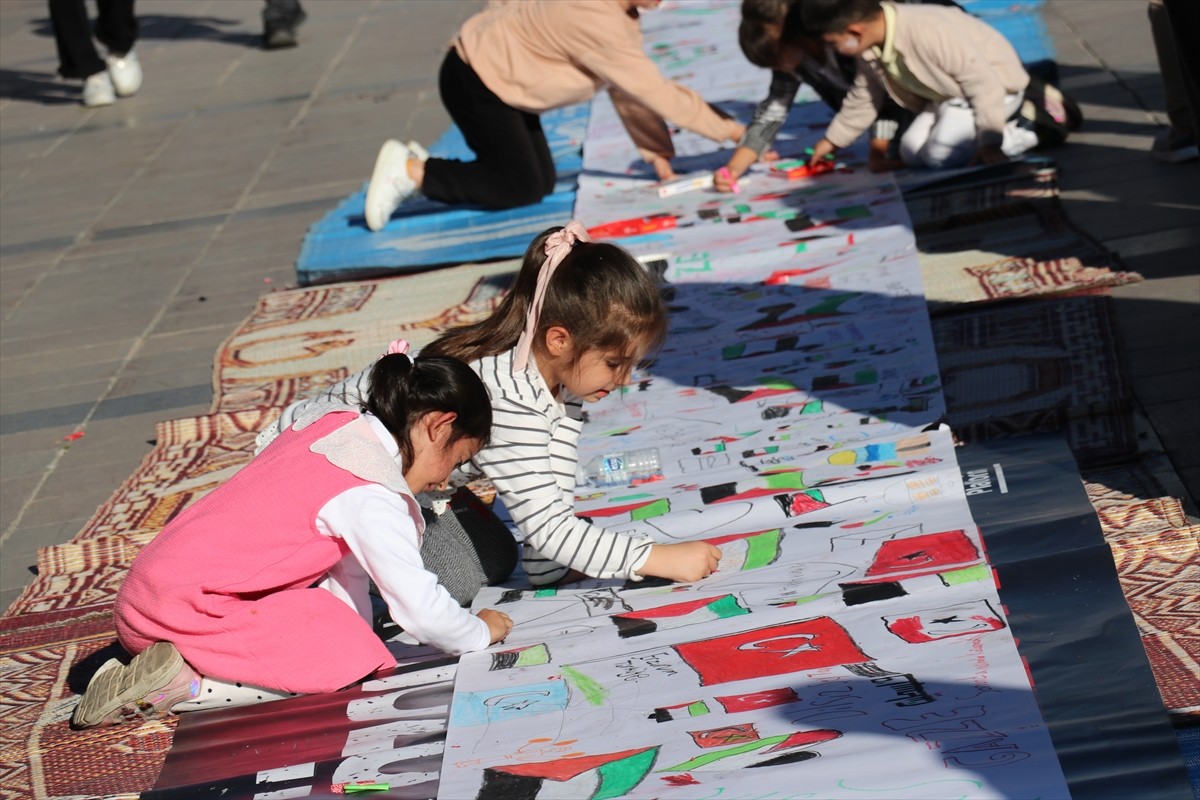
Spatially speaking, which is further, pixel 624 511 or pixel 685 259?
pixel 685 259

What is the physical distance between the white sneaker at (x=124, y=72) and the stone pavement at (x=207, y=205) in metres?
0.09

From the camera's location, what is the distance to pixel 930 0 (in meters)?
5.93

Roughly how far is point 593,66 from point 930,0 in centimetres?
161

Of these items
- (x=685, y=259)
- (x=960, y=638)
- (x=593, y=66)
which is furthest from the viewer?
(x=593, y=66)

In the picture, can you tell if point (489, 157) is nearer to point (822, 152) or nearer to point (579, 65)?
point (579, 65)

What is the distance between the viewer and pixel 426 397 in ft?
8.49

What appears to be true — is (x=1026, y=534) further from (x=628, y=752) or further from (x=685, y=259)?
(x=685, y=259)

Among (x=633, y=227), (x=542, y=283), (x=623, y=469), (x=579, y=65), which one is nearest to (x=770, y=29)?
(x=579, y=65)

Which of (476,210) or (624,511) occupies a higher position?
(624,511)

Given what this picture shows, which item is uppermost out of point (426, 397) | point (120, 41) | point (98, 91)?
point (426, 397)

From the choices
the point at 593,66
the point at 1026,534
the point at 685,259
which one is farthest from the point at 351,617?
the point at 593,66

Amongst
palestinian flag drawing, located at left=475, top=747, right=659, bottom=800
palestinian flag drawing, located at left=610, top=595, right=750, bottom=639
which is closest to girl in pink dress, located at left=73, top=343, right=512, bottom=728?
palestinian flag drawing, located at left=610, top=595, right=750, bottom=639

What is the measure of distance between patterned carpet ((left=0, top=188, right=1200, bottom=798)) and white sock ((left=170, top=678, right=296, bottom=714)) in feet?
0.19

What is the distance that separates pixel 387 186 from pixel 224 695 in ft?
10.7
